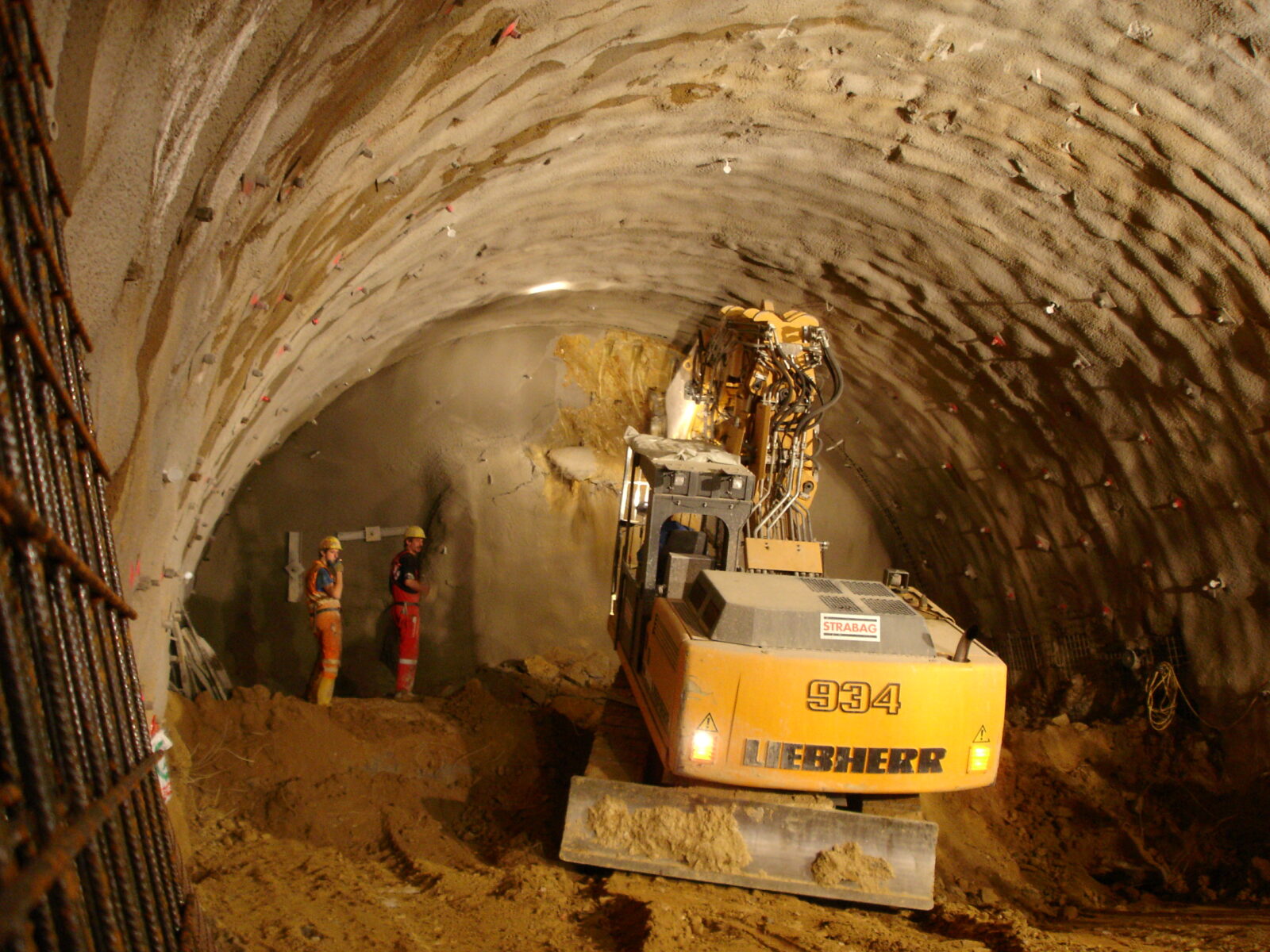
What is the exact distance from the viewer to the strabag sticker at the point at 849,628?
14.9ft

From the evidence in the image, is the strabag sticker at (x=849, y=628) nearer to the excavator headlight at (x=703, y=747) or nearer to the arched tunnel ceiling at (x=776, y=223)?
the excavator headlight at (x=703, y=747)

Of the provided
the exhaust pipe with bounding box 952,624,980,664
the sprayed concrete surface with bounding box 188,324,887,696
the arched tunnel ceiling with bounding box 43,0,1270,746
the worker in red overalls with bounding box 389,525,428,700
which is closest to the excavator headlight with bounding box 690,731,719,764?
the exhaust pipe with bounding box 952,624,980,664

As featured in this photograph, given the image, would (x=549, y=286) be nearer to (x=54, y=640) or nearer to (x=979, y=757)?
(x=979, y=757)

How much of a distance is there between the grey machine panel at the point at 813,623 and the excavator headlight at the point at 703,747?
0.49m

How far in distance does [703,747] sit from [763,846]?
758mm

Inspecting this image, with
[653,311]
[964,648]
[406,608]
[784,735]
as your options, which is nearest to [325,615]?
[406,608]

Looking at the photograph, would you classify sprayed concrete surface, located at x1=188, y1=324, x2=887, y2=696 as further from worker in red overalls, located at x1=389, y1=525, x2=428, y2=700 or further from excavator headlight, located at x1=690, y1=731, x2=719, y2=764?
excavator headlight, located at x1=690, y1=731, x2=719, y2=764

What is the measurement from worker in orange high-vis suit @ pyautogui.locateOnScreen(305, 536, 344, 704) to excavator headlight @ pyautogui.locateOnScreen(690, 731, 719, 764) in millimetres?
4241

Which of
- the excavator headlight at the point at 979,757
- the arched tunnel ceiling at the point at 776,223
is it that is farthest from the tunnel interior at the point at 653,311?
the excavator headlight at the point at 979,757

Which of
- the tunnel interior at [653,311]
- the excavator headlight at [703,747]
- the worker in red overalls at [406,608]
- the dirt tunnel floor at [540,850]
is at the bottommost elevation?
the dirt tunnel floor at [540,850]

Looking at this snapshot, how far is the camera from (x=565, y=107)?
4.55 m

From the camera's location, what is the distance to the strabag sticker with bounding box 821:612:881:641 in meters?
4.54

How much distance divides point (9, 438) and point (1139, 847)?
7602 millimetres

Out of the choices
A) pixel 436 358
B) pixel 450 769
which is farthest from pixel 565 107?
pixel 436 358
